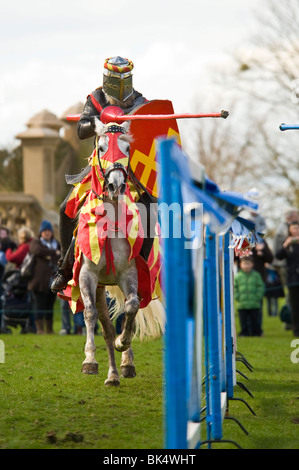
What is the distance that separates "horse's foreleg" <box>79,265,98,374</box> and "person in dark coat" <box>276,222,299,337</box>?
7.77 m

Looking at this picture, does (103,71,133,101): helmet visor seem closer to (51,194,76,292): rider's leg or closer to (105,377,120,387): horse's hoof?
(51,194,76,292): rider's leg

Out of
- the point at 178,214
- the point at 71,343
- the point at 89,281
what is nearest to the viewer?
the point at 178,214

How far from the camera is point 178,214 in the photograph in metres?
5.03

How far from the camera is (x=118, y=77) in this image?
8812 millimetres

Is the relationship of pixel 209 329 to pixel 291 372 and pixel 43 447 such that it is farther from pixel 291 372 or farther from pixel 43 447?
pixel 291 372

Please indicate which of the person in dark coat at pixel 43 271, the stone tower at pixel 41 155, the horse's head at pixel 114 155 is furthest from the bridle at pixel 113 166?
the stone tower at pixel 41 155

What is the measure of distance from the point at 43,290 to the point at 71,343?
8.58 ft

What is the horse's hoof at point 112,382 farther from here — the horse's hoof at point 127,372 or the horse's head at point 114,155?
the horse's head at point 114,155

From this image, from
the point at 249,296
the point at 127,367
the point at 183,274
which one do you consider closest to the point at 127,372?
the point at 127,367

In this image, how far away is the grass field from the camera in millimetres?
6328

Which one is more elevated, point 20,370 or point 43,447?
point 20,370

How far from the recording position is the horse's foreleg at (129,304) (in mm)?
8336

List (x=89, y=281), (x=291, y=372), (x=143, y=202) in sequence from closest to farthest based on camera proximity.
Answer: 1. (x=89, y=281)
2. (x=143, y=202)
3. (x=291, y=372)

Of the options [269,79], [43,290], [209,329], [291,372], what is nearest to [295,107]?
[269,79]
